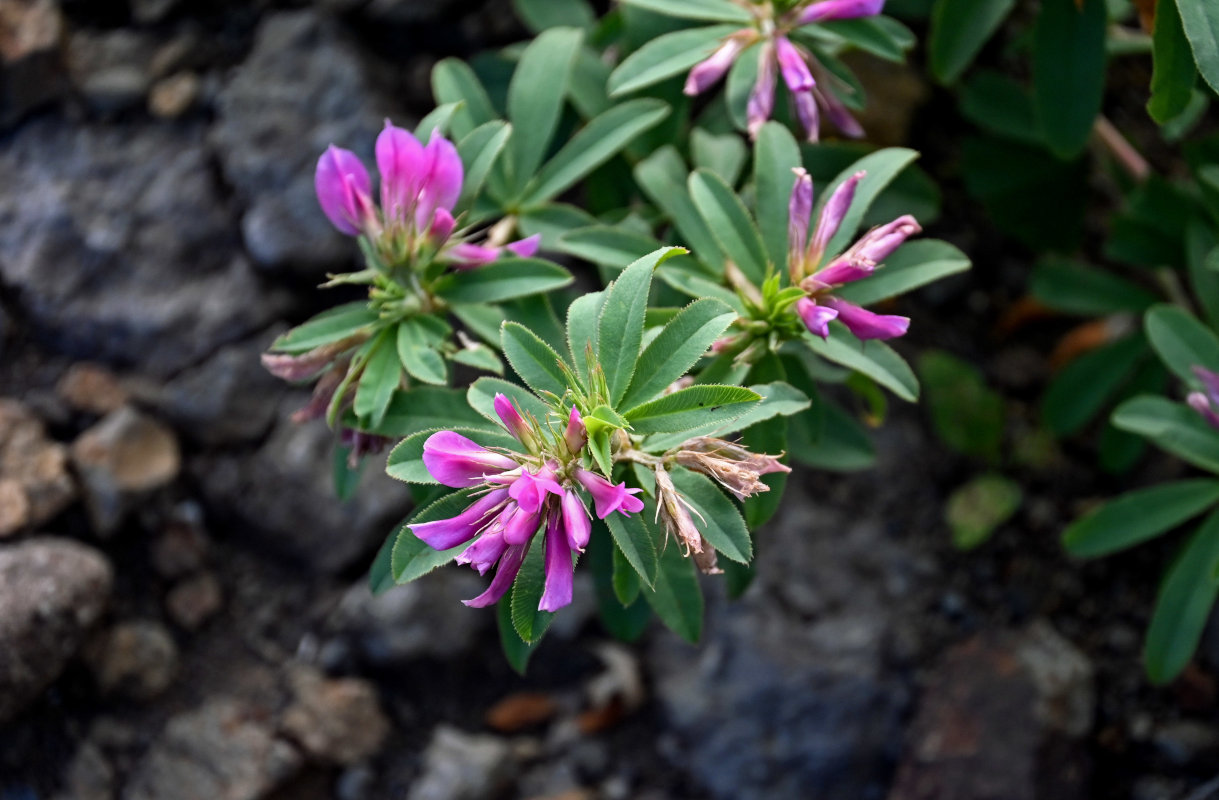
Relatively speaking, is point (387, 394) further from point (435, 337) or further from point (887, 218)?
point (887, 218)

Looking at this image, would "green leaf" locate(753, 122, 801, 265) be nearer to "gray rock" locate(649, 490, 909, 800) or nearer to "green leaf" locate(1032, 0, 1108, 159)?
"green leaf" locate(1032, 0, 1108, 159)

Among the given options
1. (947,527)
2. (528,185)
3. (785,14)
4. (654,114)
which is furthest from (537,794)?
(785,14)

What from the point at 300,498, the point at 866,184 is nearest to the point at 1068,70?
the point at 866,184

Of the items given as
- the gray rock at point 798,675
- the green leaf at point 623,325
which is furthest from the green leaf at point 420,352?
the gray rock at point 798,675

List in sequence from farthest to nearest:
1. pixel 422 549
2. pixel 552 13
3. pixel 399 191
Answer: pixel 552 13
pixel 399 191
pixel 422 549

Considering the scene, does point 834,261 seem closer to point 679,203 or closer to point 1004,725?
point 679,203

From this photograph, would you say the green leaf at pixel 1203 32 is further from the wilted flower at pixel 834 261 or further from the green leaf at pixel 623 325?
the green leaf at pixel 623 325
